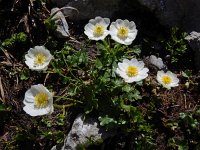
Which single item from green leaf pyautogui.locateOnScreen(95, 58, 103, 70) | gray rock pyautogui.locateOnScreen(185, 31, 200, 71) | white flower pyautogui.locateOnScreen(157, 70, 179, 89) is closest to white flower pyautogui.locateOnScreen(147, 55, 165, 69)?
white flower pyautogui.locateOnScreen(157, 70, 179, 89)

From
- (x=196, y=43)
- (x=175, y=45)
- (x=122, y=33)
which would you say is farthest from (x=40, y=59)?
(x=196, y=43)

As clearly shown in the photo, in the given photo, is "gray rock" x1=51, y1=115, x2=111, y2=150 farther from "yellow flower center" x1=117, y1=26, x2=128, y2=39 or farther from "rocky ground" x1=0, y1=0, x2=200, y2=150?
"yellow flower center" x1=117, y1=26, x2=128, y2=39

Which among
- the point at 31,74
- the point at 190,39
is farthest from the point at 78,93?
the point at 190,39

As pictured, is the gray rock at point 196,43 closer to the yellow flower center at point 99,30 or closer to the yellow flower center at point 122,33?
the yellow flower center at point 122,33

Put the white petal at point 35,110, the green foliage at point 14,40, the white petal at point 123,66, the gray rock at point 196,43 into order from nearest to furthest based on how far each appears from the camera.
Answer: the white petal at point 35,110 → the white petal at point 123,66 → the gray rock at point 196,43 → the green foliage at point 14,40

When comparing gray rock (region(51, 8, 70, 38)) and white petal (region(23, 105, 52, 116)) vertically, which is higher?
gray rock (region(51, 8, 70, 38))

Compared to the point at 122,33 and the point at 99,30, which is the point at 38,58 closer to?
the point at 99,30

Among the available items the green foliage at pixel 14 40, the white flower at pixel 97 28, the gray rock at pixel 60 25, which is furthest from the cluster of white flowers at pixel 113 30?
the green foliage at pixel 14 40
